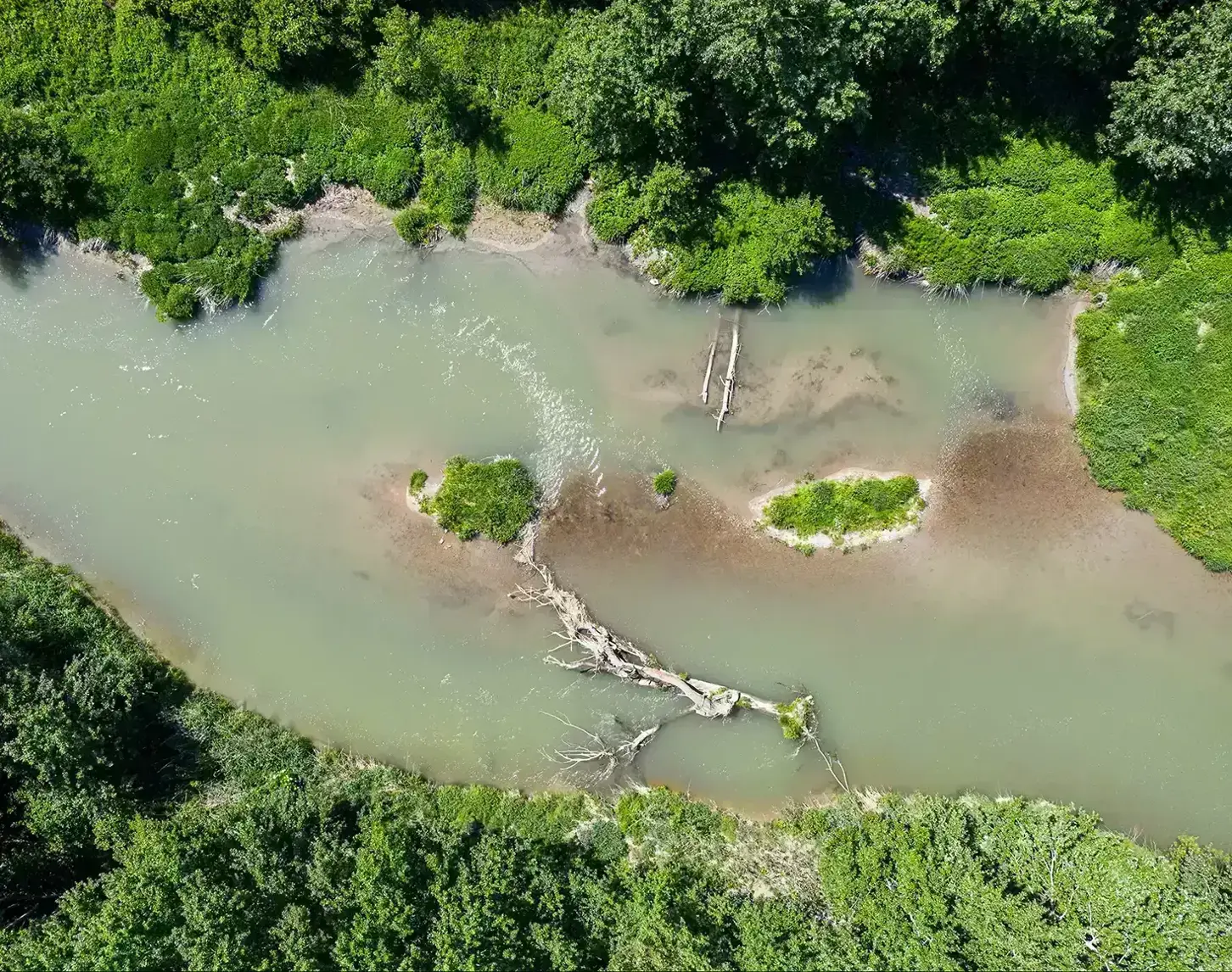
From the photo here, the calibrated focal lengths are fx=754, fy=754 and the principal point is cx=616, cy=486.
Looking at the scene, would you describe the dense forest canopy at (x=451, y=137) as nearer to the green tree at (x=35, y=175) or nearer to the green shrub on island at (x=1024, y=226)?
the green tree at (x=35, y=175)

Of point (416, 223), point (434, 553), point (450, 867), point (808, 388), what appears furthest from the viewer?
point (434, 553)

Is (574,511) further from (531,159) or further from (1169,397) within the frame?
(1169,397)

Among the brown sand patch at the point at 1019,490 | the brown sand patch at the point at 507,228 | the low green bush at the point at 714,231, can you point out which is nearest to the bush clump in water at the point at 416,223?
the brown sand patch at the point at 507,228

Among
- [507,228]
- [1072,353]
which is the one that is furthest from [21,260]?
[1072,353]

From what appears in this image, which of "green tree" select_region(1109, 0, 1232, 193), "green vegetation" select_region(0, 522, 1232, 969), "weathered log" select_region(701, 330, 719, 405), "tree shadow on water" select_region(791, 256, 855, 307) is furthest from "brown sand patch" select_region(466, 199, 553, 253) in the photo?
"green vegetation" select_region(0, 522, 1232, 969)

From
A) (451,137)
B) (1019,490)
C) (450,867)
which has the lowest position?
(450,867)

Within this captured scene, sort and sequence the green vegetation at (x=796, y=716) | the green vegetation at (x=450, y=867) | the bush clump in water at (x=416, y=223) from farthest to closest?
the green vegetation at (x=796, y=716) → the bush clump in water at (x=416, y=223) → the green vegetation at (x=450, y=867)

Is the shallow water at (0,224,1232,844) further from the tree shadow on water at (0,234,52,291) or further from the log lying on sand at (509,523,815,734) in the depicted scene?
the log lying on sand at (509,523,815,734)
